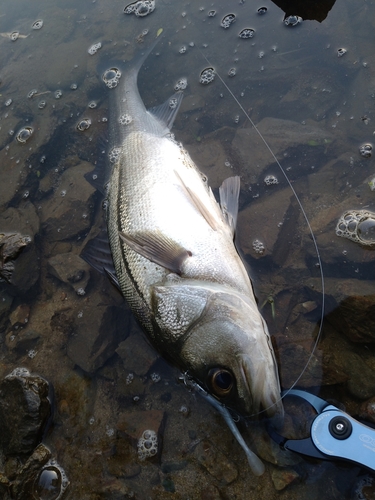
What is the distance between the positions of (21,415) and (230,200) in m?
2.01

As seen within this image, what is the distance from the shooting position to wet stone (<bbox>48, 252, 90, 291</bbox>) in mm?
3064

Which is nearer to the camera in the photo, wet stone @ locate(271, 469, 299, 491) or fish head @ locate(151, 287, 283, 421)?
fish head @ locate(151, 287, 283, 421)

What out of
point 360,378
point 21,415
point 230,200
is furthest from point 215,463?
point 230,200

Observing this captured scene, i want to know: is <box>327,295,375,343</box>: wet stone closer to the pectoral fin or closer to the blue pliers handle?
the blue pliers handle

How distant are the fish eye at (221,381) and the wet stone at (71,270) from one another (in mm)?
1536

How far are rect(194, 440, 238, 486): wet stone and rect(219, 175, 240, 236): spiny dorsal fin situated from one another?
1.41 m

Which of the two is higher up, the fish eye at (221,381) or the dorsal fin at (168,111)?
the dorsal fin at (168,111)

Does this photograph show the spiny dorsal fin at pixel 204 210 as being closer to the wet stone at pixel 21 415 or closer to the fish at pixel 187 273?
the fish at pixel 187 273

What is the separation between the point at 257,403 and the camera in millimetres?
1838

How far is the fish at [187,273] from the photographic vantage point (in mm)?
1893

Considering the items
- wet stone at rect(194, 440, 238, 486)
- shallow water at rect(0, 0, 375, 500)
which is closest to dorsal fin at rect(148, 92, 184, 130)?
shallow water at rect(0, 0, 375, 500)

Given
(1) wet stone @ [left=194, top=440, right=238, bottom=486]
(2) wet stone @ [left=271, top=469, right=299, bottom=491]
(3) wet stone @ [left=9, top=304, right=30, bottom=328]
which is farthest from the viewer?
(3) wet stone @ [left=9, top=304, right=30, bottom=328]

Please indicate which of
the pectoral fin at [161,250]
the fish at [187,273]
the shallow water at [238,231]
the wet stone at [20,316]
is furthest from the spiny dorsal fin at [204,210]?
the wet stone at [20,316]

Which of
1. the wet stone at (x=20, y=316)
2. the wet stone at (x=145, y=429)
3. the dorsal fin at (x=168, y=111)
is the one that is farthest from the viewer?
the dorsal fin at (x=168, y=111)
